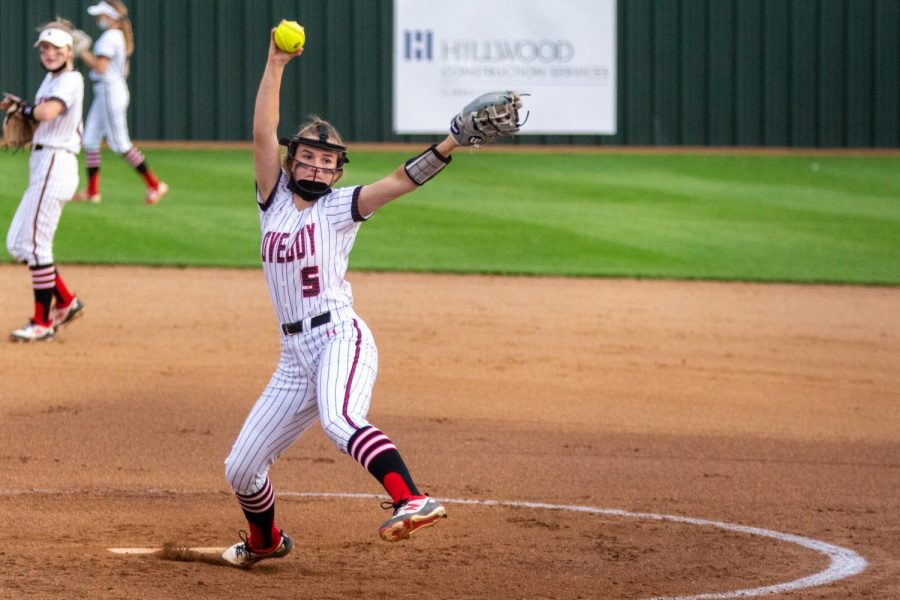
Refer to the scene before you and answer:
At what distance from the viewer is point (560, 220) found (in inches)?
654

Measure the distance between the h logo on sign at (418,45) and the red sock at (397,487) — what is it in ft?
59.8

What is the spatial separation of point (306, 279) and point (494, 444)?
2763mm

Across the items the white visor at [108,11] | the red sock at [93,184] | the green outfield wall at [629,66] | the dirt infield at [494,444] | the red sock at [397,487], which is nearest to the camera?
the red sock at [397,487]

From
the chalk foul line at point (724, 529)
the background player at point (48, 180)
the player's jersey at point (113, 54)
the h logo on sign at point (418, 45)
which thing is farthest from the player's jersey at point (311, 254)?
the h logo on sign at point (418, 45)

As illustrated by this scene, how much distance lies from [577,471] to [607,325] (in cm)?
425

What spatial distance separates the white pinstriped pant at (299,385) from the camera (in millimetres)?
5164

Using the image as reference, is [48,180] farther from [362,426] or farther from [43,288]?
[362,426]

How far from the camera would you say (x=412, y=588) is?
5.15 m

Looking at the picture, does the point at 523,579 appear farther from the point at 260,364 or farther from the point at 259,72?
the point at 259,72

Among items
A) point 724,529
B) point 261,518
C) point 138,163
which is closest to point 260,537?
point 261,518

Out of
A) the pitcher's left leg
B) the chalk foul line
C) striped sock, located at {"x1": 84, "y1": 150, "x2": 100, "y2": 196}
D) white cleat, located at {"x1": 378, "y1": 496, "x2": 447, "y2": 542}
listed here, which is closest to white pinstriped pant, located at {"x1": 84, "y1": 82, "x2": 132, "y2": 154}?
striped sock, located at {"x1": 84, "y1": 150, "x2": 100, "y2": 196}

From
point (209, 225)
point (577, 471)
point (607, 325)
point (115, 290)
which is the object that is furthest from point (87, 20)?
point (577, 471)

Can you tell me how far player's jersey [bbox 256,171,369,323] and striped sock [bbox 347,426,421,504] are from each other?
591 millimetres

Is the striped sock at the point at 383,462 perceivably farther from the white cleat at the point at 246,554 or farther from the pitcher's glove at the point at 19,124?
the pitcher's glove at the point at 19,124
